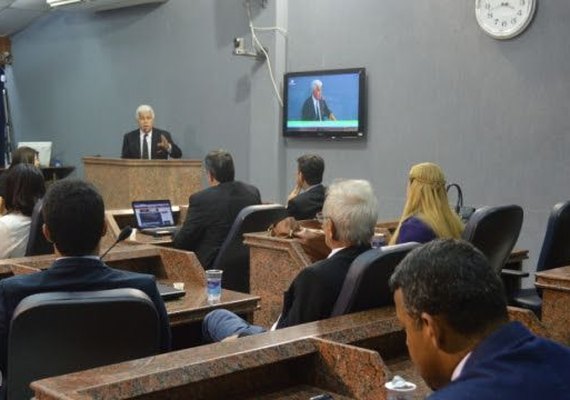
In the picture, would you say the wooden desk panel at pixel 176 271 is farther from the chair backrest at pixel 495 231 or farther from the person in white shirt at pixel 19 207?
the chair backrest at pixel 495 231

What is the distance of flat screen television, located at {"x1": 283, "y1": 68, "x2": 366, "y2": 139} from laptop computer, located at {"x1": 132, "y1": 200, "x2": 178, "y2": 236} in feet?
6.59

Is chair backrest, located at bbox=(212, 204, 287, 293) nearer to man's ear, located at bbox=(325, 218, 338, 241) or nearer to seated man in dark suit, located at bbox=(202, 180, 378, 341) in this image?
seated man in dark suit, located at bbox=(202, 180, 378, 341)

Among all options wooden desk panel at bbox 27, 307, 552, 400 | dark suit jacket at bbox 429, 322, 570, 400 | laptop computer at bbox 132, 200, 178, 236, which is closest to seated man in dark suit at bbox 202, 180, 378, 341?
wooden desk panel at bbox 27, 307, 552, 400

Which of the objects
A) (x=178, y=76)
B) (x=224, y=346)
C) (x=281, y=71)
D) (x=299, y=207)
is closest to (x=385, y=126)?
(x=281, y=71)

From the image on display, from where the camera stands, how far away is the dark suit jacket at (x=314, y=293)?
2.43 metres

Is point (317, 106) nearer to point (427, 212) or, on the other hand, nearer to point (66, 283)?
point (427, 212)

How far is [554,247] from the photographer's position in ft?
12.9

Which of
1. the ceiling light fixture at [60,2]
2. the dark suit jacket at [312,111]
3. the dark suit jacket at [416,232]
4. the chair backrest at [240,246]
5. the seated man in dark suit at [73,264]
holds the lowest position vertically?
the chair backrest at [240,246]

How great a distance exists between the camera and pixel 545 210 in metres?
5.60

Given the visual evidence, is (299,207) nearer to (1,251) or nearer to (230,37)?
(1,251)

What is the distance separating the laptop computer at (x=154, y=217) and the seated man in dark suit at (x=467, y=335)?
12.1 ft

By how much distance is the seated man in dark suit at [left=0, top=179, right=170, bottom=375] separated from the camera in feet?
7.04

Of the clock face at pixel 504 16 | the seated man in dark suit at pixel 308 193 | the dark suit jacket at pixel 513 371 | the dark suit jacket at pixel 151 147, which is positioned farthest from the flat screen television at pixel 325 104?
the dark suit jacket at pixel 513 371

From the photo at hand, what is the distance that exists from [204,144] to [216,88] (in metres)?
0.59
